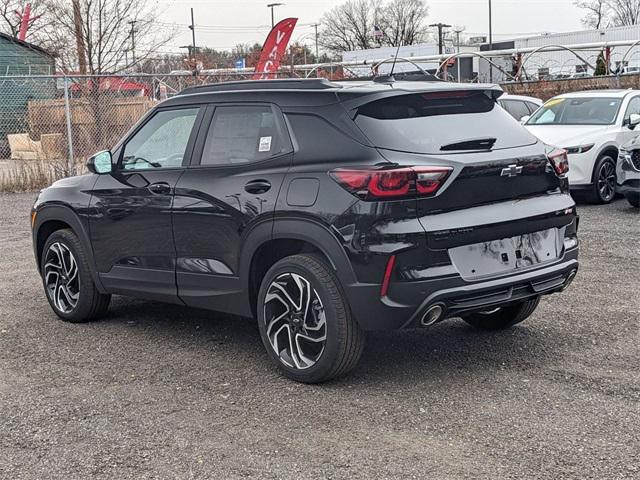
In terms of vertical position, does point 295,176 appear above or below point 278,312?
above

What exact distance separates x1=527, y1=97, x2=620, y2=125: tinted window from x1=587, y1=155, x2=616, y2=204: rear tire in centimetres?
84

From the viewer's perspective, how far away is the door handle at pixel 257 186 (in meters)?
5.10

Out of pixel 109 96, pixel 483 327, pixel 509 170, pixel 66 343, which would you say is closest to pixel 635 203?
pixel 483 327

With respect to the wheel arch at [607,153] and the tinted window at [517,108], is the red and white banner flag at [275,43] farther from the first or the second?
the wheel arch at [607,153]

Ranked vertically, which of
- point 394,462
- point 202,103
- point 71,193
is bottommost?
point 394,462

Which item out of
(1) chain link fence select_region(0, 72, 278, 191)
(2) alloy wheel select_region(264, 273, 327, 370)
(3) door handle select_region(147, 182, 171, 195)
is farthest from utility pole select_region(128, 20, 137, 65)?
(2) alloy wheel select_region(264, 273, 327, 370)

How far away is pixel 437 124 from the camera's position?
16.5ft

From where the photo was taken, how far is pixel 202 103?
579 cm

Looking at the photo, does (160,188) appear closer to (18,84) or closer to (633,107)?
(633,107)

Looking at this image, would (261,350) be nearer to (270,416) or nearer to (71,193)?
(270,416)

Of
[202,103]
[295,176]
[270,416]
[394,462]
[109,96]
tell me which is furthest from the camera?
[109,96]

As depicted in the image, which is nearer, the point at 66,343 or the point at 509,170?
the point at 509,170

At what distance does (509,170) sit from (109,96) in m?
16.1

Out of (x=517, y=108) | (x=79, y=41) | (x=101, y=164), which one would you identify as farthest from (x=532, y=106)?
(x=101, y=164)
